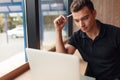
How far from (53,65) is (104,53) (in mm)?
598

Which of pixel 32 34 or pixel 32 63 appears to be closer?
pixel 32 63

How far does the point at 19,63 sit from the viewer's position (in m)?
2.21

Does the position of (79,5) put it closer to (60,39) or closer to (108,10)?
(60,39)

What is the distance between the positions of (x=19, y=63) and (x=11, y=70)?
246 mm

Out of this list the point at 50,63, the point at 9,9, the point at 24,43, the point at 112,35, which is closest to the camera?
the point at 50,63

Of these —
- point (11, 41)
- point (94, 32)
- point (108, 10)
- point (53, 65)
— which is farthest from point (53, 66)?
point (108, 10)

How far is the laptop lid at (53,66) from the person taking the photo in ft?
3.62

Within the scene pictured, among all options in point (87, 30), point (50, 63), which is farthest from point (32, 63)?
point (87, 30)

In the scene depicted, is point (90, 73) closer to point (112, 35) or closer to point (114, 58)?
point (114, 58)

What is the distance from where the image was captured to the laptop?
110 centimetres

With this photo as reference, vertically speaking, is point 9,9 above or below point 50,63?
above

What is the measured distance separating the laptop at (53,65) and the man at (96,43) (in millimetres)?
492

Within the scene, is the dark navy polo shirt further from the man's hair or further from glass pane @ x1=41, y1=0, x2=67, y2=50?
glass pane @ x1=41, y1=0, x2=67, y2=50

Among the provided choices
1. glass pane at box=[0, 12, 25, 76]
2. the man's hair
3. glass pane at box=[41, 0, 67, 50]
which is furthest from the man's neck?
glass pane at box=[41, 0, 67, 50]
